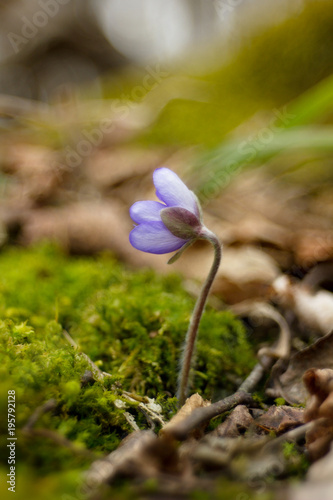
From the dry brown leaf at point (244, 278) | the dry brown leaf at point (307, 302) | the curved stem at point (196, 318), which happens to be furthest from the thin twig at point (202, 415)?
the dry brown leaf at point (244, 278)

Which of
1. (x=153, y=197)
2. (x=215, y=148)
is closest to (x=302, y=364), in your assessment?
(x=215, y=148)

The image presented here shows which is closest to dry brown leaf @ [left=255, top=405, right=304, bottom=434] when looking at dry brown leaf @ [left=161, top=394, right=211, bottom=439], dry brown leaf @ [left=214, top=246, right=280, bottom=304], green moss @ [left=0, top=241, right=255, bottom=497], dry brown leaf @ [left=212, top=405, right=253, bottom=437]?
dry brown leaf @ [left=212, top=405, right=253, bottom=437]

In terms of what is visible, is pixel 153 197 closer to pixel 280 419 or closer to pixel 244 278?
pixel 244 278

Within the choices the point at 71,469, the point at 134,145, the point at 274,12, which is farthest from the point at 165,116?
the point at 71,469

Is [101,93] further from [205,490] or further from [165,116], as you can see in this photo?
[205,490]

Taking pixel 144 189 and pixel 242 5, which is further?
pixel 242 5

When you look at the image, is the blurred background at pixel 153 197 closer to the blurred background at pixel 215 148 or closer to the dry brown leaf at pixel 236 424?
the blurred background at pixel 215 148
